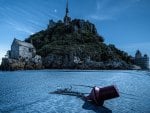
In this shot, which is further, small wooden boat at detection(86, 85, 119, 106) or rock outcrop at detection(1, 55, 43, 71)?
rock outcrop at detection(1, 55, 43, 71)

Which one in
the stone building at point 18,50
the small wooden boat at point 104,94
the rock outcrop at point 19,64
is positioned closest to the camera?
the small wooden boat at point 104,94

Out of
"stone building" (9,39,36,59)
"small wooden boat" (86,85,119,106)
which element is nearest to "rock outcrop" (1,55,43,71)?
"stone building" (9,39,36,59)

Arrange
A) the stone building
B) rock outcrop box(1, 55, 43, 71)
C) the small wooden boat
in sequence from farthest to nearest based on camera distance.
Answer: the stone building, rock outcrop box(1, 55, 43, 71), the small wooden boat

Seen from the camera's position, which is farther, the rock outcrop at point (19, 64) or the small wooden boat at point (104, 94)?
the rock outcrop at point (19, 64)

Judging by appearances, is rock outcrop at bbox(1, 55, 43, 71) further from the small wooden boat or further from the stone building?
Result: the small wooden boat

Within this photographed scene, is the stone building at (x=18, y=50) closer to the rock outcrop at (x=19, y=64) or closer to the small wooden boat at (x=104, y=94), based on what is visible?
the rock outcrop at (x=19, y=64)

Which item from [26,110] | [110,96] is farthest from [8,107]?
[110,96]

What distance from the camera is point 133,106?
32625mm

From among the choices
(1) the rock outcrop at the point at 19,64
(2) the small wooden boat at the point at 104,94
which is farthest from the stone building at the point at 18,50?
(2) the small wooden boat at the point at 104,94

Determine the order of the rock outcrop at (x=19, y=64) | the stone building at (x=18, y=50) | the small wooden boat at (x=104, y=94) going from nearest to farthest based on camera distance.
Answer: the small wooden boat at (x=104, y=94) → the rock outcrop at (x=19, y=64) → the stone building at (x=18, y=50)

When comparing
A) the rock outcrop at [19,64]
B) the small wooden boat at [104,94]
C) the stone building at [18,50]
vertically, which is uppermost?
the stone building at [18,50]

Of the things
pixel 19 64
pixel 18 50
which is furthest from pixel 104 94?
pixel 18 50

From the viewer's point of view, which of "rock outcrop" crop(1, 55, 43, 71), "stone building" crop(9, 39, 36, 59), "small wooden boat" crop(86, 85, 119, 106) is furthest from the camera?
"stone building" crop(9, 39, 36, 59)

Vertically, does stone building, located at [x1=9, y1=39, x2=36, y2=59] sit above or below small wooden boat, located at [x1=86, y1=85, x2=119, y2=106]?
above
